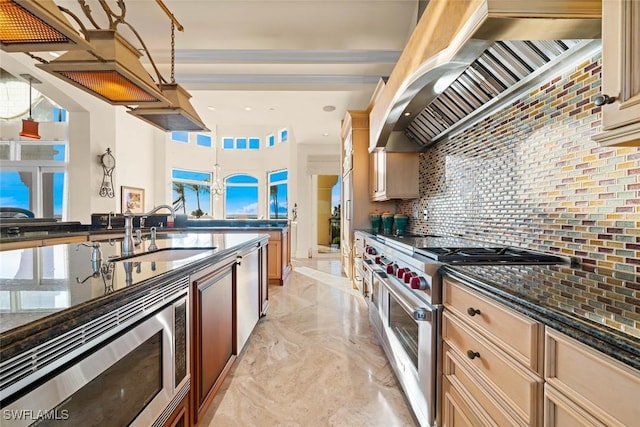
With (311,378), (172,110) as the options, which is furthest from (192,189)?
(311,378)

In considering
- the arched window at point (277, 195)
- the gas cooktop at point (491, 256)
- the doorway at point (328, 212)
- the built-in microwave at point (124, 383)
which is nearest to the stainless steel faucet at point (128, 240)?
the built-in microwave at point (124, 383)

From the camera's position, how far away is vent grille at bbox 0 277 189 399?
22.8 inches

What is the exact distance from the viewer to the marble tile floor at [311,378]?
1748 millimetres

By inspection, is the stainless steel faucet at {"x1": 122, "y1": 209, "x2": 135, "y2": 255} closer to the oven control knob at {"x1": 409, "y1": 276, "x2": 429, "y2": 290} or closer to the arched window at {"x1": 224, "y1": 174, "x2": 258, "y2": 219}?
the oven control knob at {"x1": 409, "y1": 276, "x2": 429, "y2": 290}

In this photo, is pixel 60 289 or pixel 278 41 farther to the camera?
pixel 278 41

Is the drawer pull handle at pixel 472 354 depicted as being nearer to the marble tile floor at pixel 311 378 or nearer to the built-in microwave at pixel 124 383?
the marble tile floor at pixel 311 378

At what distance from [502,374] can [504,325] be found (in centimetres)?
17

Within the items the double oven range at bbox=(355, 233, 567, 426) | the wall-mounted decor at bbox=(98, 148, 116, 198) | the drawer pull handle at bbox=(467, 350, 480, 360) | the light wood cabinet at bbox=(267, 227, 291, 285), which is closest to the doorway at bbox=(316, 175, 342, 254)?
the light wood cabinet at bbox=(267, 227, 291, 285)

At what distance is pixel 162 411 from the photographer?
1170 mm

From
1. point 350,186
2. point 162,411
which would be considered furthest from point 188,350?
point 350,186

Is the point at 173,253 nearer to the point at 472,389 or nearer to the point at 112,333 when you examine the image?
the point at 112,333

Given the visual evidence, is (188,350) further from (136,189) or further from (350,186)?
(136,189)

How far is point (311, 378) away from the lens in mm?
2139

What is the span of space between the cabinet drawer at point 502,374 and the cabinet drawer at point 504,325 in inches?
1.5
